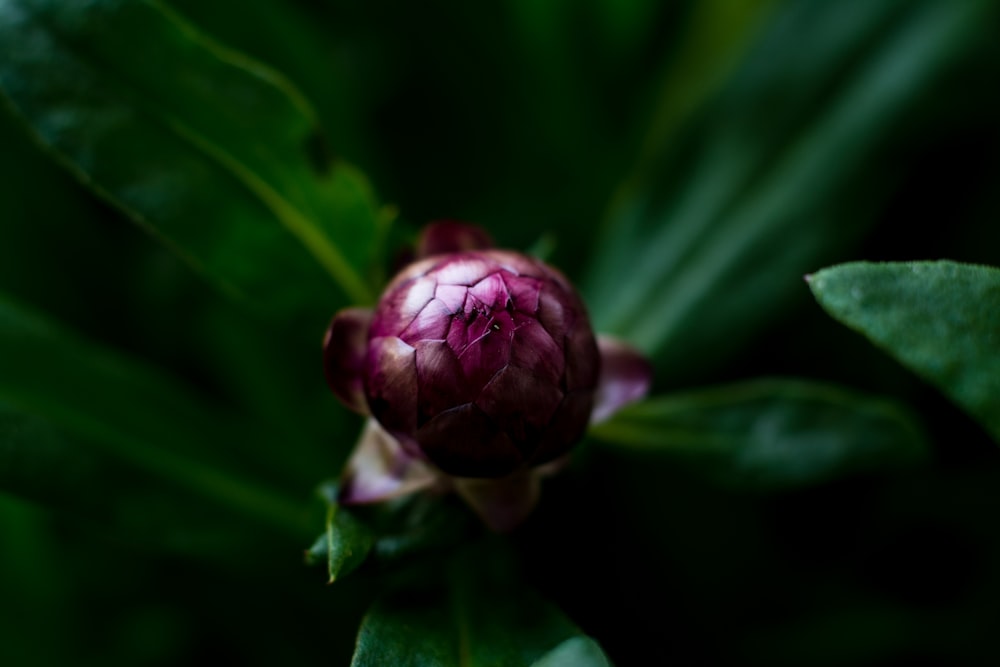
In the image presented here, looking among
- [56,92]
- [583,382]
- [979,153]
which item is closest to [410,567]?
[583,382]

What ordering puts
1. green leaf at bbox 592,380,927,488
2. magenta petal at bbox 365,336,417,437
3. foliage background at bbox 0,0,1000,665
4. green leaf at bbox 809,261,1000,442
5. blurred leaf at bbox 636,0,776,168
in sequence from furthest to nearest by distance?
blurred leaf at bbox 636,0,776,168, foliage background at bbox 0,0,1000,665, green leaf at bbox 592,380,927,488, magenta petal at bbox 365,336,417,437, green leaf at bbox 809,261,1000,442

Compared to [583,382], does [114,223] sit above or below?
above

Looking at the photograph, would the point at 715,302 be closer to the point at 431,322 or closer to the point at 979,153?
the point at 979,153

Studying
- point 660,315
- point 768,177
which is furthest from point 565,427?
point 768,177

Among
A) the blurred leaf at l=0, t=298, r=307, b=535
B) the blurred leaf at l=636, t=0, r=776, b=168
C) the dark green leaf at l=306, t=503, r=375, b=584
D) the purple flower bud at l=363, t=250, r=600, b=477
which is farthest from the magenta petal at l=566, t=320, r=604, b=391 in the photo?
the blurred leaf at l=636, t=0, r=776, b=168

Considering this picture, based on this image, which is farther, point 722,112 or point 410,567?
point 722,112

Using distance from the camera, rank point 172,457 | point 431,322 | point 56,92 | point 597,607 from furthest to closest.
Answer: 1. point 597,607
2. point 172,457
3. point 56,92
4. point 431,322

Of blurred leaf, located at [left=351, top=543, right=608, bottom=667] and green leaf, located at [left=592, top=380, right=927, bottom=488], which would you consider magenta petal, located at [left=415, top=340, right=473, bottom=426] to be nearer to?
blurred leaf, located at [left=351, top=543, right=608, bottom=667]
